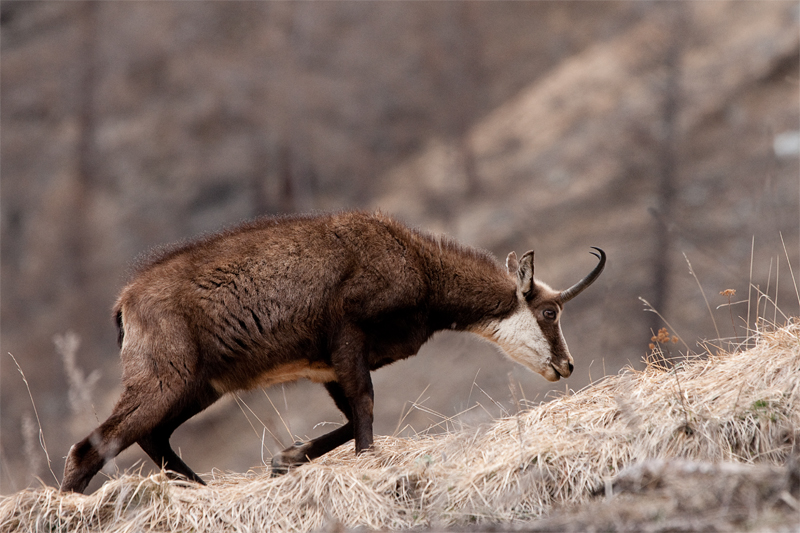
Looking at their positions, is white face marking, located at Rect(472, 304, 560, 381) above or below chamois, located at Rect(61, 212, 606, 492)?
below

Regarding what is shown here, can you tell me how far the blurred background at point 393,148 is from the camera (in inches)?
806

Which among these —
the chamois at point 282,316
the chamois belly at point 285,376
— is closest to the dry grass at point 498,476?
the chamois at point 282,316

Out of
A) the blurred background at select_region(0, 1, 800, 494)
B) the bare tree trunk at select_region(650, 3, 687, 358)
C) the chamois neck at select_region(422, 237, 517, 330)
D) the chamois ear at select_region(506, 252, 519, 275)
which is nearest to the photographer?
the chamois neck at select_region(422, 237, 517, 330)

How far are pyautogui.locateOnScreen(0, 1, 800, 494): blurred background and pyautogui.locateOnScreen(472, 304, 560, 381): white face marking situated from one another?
11.6 metres

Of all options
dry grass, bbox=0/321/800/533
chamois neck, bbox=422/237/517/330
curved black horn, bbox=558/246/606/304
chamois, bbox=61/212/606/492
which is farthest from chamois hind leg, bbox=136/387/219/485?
curved black horn, bbox=558/246/606/304

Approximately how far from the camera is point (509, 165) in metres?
29.2

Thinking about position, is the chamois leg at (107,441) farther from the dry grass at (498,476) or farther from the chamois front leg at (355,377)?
the chamois front leg at (355,377)

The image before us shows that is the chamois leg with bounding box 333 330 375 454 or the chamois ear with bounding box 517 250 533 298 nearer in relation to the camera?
the chamois leg with bounding box 333 330 375 454

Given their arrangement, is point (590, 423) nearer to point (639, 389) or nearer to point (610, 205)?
point (639, 389)

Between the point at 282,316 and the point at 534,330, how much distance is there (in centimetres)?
219

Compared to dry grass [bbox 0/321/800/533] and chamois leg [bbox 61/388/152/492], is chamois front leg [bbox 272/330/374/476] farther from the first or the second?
chamois leg [bbox 61/388/152/492]

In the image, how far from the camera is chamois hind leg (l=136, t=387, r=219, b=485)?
5.70 meters

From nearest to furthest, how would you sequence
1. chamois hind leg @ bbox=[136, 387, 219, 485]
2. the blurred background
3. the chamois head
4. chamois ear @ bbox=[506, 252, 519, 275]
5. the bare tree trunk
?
chamois hind leg @ bbox=[136, 387, 219, 485]
the chamois head
chamois ear @ bbox=[506, 252, 519, 275]
the bare tree trunk
the blurred background

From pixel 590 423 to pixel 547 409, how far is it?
607mm
